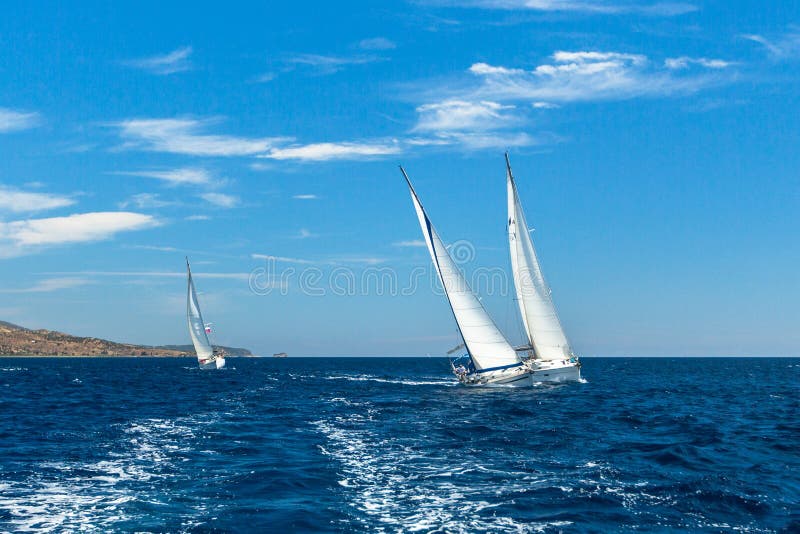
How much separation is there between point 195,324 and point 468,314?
3348 inches

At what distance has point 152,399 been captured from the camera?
5666 cm

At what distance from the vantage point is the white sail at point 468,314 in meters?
55.9

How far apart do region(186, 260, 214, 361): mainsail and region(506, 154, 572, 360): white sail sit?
82699mm

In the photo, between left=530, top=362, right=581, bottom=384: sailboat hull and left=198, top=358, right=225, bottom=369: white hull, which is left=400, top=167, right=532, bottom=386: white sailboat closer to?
left=530, top=362, right=581, bottom=384: sailboat hull

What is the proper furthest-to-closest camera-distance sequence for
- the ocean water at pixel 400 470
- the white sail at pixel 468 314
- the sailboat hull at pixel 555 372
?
the sailboat hull at pixel 555 372 < the white sail at pixel 468 314 < the ocean water at pixel 400 470

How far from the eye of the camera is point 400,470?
24.2m

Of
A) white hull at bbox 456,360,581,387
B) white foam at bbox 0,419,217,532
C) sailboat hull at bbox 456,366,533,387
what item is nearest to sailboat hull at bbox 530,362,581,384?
white hull at bbox 456,360,581,387

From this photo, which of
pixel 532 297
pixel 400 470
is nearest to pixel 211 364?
pixel 532 297

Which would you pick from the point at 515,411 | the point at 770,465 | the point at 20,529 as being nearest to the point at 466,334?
the point at 515,411

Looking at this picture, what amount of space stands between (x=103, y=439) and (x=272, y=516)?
1709 cm

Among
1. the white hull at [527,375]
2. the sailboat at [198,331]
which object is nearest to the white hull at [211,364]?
the sailboat at [198,331]

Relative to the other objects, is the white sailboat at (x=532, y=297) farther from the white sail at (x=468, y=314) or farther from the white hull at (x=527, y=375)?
the white sail at (x=468, y=314)

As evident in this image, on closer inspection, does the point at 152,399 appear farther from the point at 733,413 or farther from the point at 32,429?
the point at 733,413

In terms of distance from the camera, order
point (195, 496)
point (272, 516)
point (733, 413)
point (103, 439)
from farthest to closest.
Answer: point (733, 413) < point (103, 439) < point (195, 496) < point (272, 516)
